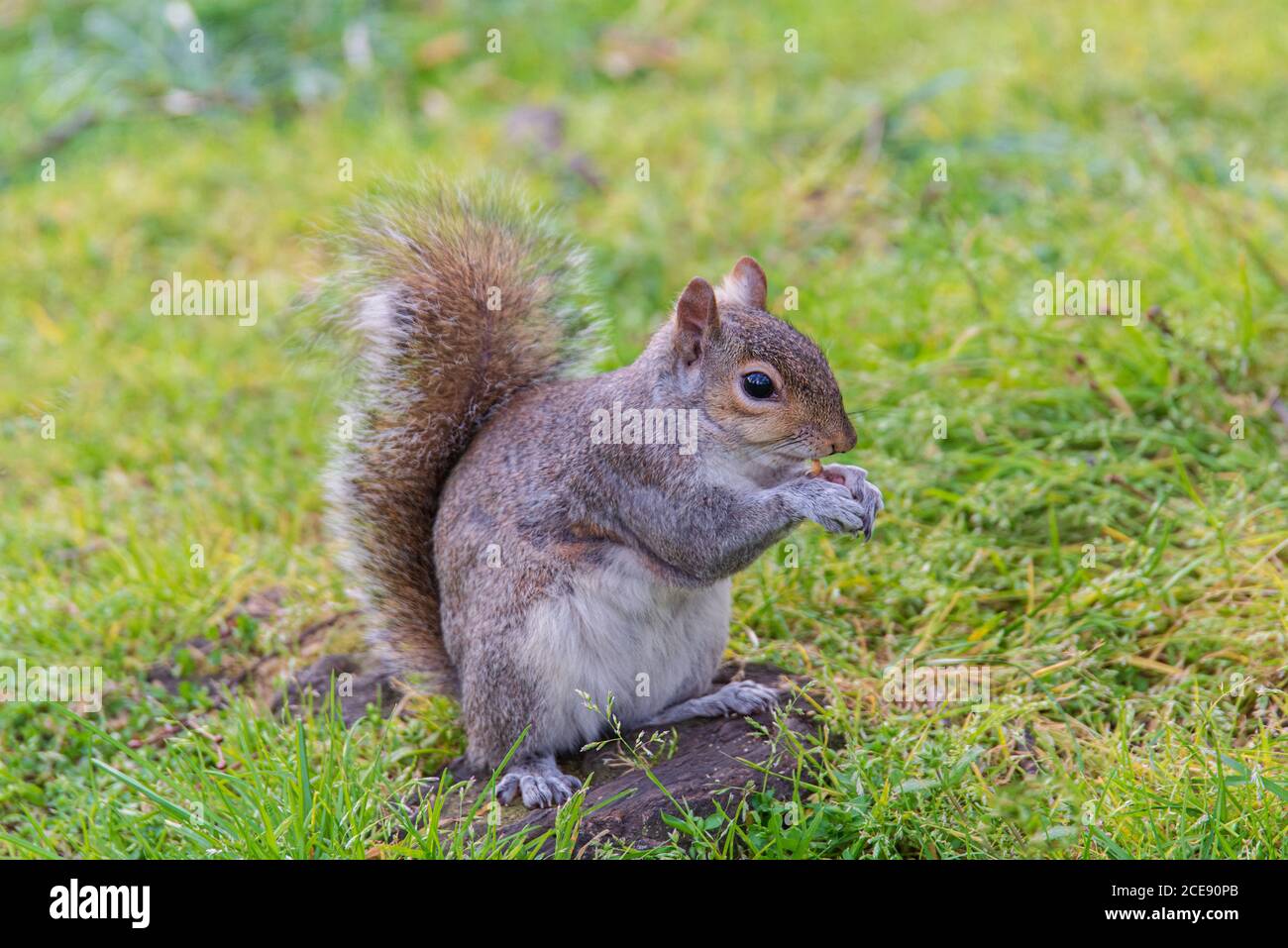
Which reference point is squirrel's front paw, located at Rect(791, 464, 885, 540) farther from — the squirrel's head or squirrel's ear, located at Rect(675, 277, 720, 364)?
squirrel's ear, located at Rect(675, 277, 720, 364)

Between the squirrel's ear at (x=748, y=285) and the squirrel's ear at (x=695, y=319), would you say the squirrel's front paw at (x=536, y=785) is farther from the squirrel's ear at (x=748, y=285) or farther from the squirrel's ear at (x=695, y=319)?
the squirrel's ear at (x=748, y=285)

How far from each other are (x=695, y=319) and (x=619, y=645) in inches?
22.3

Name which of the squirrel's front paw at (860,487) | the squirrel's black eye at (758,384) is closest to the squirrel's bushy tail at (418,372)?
the squirrel's black eye at (758,384)

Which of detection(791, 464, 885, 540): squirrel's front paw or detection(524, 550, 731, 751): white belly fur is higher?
detection(791, 464, 885, 540): squirrel's front paw

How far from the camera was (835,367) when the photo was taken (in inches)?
138

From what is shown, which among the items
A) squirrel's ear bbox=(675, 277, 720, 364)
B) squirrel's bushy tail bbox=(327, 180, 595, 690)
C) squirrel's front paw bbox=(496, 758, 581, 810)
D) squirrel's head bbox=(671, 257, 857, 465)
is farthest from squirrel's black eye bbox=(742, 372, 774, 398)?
squirrel's front paw bbox=(496, 758, 581, 810)

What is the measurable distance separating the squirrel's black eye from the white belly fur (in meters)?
0.35

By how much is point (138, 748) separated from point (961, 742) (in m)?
1.56

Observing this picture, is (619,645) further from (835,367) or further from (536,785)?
(835,367)

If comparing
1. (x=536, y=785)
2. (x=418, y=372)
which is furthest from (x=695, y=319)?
(x=536, y=785)

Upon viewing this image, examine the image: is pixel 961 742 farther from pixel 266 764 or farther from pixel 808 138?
pixel 808 138

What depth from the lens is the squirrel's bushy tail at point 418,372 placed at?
8.55ft

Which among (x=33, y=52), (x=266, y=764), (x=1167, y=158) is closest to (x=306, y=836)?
(x=266, y=764)

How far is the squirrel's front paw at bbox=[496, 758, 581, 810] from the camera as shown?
2.31m
